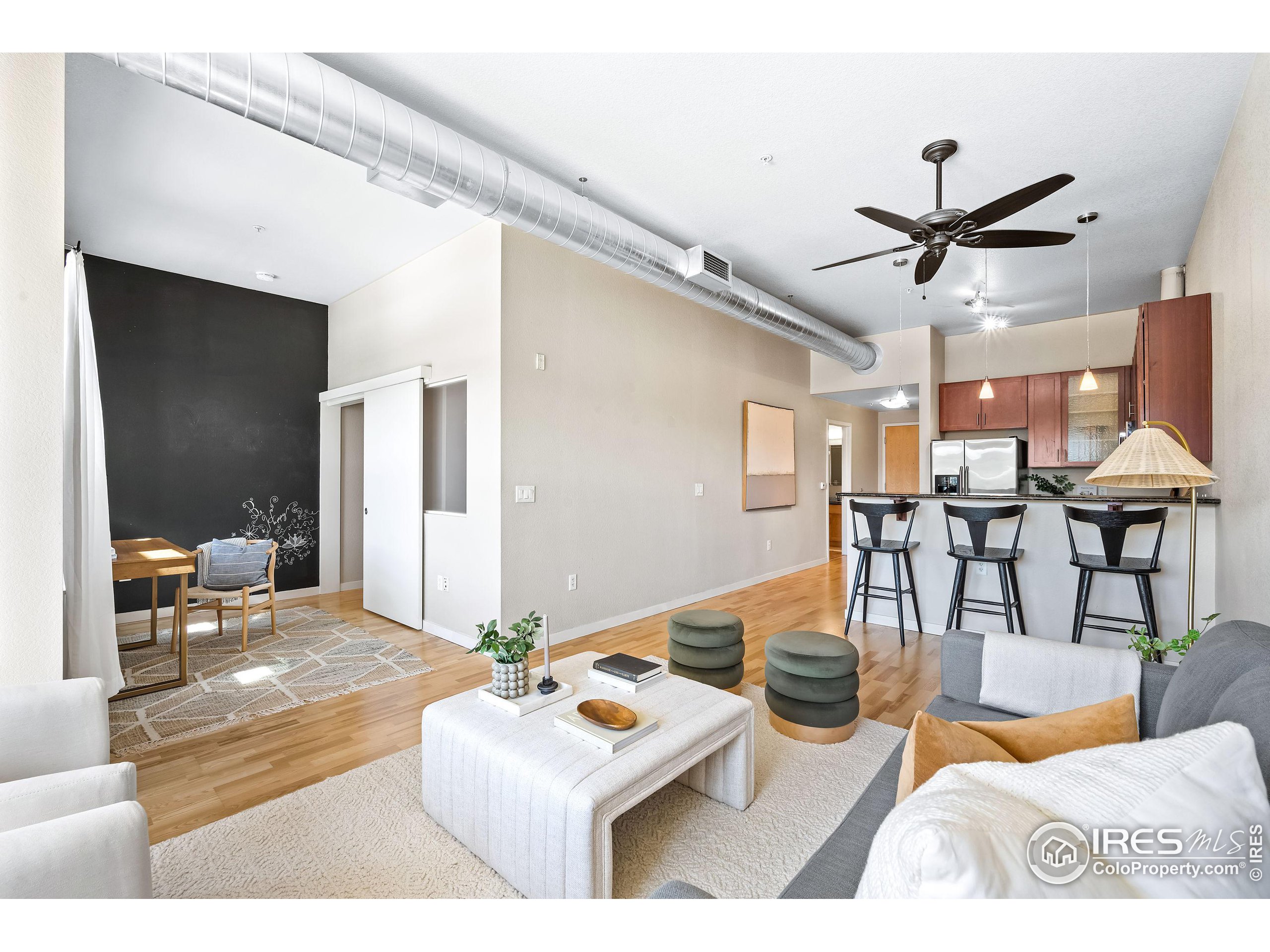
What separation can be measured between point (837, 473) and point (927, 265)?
606cm

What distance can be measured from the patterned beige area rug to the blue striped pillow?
426 mm

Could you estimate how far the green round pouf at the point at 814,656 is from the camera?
2.52 metres

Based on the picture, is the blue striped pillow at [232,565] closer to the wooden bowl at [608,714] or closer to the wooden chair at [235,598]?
the wooden chair at [235,598]

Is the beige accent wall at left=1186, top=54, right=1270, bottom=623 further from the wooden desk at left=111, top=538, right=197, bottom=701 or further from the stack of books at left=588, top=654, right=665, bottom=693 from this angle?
the wooden desk at left=111, top=538, right=197, bottom=701

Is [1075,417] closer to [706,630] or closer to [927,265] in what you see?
[927,265]

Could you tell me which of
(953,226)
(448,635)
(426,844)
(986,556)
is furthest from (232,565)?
(986,556)

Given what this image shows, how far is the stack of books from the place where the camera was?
2.17m

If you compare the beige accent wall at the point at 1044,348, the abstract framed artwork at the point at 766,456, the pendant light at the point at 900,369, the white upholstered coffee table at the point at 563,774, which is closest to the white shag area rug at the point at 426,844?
the white upholstered coffee table at the point at 563,774

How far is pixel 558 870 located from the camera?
1.52m

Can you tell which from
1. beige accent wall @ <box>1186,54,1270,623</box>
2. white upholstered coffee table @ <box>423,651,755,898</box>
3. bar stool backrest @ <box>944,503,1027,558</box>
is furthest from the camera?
bar stool backrest @ <box>944,503,1027,558</box>

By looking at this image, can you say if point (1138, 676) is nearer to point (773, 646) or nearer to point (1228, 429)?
point (773, 646)

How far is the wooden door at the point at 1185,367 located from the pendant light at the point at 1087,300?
2.59ft

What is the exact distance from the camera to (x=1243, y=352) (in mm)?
2463

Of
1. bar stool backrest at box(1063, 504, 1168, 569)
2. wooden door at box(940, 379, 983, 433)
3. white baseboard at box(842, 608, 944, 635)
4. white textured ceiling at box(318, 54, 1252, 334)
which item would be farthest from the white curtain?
wooden door at box(940, 379, 983, 433)
